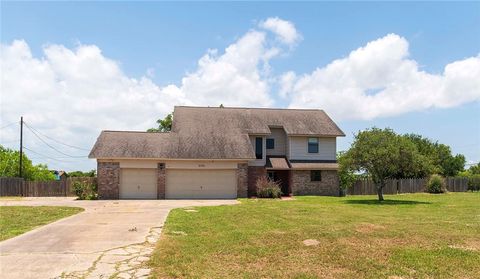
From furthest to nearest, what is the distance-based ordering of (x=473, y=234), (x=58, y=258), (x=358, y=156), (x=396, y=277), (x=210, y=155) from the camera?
(x=210, y=155) → (x=358, y=156) → (x=473, y=234) → (x=58, y=258) → (x=396, y=277)

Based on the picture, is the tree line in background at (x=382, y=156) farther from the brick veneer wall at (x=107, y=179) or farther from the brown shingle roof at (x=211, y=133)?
the brick veneer wall at (x=107, y=179)

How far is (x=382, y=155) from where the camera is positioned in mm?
24844

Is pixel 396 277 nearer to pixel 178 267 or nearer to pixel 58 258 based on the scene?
pixel 178 267

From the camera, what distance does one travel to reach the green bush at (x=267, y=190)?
2944cm

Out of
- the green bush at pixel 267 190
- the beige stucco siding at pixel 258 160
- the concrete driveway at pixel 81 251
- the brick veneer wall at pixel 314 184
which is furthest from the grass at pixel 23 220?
the brick veneer wall at pixel 314 184

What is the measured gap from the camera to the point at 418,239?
10398 mm

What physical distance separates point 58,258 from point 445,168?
2390 inches

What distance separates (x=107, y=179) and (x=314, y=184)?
15.1m

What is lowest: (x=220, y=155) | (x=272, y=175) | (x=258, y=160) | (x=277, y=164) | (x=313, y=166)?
(x=272, y=175)

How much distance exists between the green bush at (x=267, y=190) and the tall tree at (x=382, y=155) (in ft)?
18.2

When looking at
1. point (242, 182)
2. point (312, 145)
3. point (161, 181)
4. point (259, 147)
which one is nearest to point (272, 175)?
point (259, 147)

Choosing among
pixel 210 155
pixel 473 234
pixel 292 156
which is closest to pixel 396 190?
pixel 292 156

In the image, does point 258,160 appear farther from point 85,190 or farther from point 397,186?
point 397,186

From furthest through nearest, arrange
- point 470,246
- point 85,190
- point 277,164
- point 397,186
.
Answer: point 397,186 < point 277,164 < point 85,190 < point 470,246
